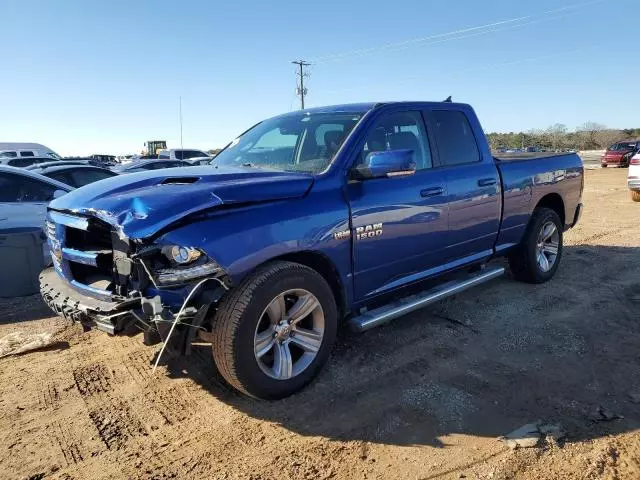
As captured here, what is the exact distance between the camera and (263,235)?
3.08m

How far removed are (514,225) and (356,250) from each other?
8.41 ft

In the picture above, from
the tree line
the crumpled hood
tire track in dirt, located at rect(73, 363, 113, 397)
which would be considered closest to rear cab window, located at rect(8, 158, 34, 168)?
tire track in dirt, located at rect(73, 363, 113, 397)

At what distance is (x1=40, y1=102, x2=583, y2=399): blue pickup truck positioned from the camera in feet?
9.52

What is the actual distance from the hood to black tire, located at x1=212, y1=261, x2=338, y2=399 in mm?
502

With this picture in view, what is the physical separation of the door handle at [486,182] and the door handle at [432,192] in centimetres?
67

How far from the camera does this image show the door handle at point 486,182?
15.8 feet

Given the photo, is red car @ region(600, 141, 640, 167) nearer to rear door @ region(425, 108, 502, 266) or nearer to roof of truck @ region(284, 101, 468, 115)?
rear door @ region(425, 108, 502, 266)

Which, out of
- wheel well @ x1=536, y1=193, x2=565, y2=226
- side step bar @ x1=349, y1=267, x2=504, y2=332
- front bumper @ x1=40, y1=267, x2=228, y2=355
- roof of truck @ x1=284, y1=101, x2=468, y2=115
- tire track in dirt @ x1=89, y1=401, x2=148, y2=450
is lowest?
tire track in dirt @ x1=89, y1=401, x2=148, y2=450

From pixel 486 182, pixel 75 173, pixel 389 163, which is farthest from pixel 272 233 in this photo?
pixel 75 173

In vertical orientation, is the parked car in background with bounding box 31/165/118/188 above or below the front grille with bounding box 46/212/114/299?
above

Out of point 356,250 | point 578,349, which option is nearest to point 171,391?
point 356,250

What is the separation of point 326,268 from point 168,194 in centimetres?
122

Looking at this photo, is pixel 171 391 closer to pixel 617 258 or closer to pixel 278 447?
pixel 278 447

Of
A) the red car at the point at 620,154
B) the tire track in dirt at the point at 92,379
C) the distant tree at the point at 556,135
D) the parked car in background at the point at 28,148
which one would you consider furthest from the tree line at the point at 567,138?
the tire track in dirt at the point at 92,379
